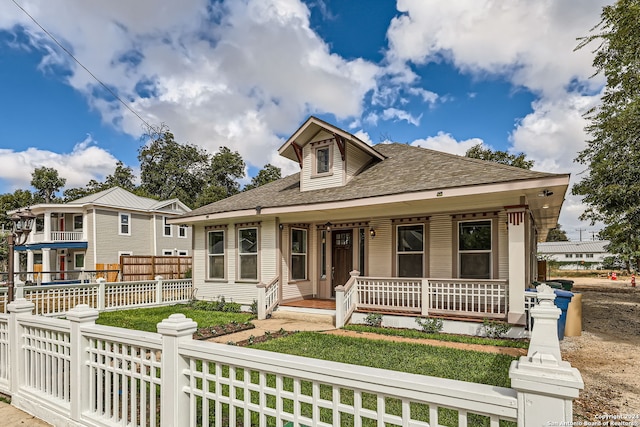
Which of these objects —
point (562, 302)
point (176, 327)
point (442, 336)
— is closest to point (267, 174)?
point (442, 336)

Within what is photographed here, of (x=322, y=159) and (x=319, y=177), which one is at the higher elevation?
(x=322, y=159)

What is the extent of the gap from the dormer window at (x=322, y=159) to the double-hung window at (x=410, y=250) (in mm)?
3103

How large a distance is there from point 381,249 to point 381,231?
0.50 meters

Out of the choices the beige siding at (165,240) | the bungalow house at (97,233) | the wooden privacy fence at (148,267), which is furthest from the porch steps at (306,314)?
the beige siding at (165,240)

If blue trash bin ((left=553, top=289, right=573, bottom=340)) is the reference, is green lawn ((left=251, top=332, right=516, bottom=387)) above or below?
below

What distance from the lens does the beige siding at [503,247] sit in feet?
25.8

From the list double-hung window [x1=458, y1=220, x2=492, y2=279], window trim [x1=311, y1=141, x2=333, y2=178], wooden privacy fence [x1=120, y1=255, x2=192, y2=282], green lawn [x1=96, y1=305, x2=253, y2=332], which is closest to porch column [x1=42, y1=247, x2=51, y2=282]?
wooden privacy fence [x1=120, y1=255, x2=192, y2=282]

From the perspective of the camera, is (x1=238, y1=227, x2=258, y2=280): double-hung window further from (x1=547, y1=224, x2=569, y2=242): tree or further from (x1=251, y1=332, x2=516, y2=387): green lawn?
(x1=547, y1=224, x2=569, y2=242): tree

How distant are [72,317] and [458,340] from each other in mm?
6461

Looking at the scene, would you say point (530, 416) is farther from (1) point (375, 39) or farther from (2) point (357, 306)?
(1) point (375, 39)

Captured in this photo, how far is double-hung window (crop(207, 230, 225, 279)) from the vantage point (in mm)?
12016

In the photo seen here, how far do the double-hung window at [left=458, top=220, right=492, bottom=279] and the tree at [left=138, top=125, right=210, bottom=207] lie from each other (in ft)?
126

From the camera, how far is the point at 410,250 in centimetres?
923

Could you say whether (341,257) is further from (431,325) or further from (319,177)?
(431,325)
